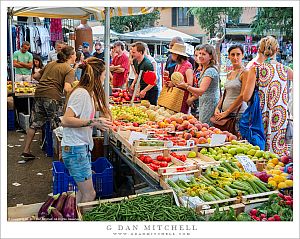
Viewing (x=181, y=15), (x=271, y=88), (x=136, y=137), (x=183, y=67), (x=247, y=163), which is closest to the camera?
(x=247, y=163)

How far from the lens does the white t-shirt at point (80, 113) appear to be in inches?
112

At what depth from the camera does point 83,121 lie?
2.86 metres

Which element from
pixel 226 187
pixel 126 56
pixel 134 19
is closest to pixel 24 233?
pixel 226 187

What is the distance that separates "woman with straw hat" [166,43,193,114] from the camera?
4652mm

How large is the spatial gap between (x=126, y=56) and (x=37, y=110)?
7.13 feet

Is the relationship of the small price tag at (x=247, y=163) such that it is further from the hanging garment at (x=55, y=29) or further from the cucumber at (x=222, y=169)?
the hanging garment at (x=55, y=29)

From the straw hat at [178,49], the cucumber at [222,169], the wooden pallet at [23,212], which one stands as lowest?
the wooden pallet at [23,212]

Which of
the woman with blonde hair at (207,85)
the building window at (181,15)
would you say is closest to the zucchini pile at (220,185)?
the building window at (181,15)

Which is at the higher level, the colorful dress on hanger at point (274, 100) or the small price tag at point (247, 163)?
the colorful dress on hanger at point (274, 100)

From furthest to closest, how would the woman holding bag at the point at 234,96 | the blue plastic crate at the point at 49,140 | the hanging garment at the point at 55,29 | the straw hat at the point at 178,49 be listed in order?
the hanging garment at the point at 55,29, the blue plastic crate at the point at 49,140, the straw hat at the point at 178,49, the woman holding bag at the point at 234,96

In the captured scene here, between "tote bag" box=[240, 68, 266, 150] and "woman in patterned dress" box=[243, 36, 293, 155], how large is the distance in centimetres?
6

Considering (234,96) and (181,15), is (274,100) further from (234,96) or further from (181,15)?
(181,15)

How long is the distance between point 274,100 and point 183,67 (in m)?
1.39

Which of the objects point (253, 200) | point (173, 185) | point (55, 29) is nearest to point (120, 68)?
point (55, 29)
